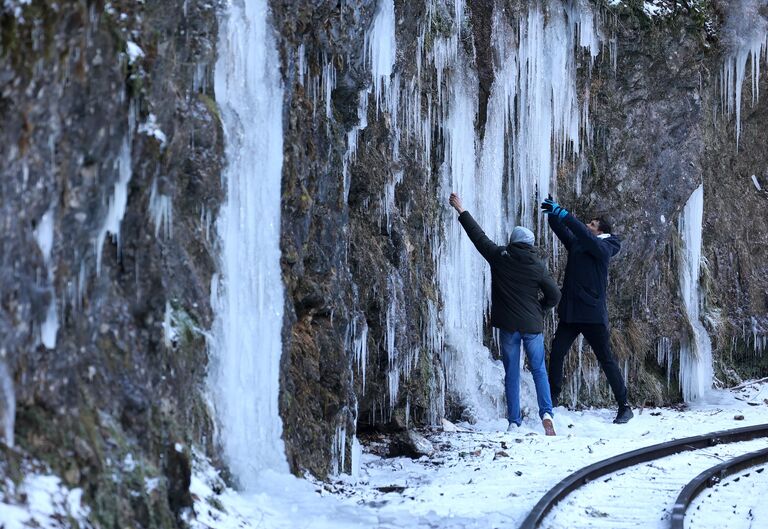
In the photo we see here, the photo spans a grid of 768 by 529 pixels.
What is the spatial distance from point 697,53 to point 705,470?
347 inches

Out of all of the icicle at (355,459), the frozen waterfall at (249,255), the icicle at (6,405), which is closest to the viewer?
the icicle at (6,405)

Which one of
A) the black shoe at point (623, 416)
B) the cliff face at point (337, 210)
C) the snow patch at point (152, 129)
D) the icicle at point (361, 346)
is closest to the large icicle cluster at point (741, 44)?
the cliff face at point (337, 210)

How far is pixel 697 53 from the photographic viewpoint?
15.7 metres

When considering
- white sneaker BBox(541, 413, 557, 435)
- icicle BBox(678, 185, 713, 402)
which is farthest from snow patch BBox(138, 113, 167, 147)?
icicle BBox(678, 185, 713, 402)

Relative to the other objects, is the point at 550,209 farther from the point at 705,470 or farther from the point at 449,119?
the point at 705,470

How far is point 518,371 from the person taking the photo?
10.6 meters

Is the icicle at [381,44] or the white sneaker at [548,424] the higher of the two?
the icicle at [381,44]

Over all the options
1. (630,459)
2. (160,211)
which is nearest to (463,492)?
(630,459)

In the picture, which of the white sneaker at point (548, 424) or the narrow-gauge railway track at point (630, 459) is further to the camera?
the white sneaker at point (548, 424)

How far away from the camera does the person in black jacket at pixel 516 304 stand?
1062cm

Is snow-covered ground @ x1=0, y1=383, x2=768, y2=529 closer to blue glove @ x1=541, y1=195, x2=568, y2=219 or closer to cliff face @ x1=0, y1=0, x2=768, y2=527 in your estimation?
cliff face @ x1=0, y1=0, x2=768, y2=527

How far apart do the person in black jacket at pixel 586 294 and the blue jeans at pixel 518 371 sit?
2.61ft

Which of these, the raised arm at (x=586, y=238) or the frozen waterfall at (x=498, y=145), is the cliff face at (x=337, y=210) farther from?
the raised arm at (x=586, y=238)

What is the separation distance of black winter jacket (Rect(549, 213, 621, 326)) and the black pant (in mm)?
106
